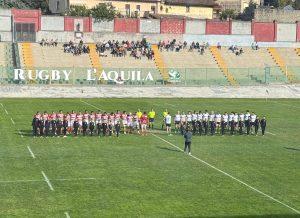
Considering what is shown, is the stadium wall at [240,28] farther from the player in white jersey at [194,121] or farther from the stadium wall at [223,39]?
the player in white jersey at [194,121]

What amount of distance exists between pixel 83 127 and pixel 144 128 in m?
4.36

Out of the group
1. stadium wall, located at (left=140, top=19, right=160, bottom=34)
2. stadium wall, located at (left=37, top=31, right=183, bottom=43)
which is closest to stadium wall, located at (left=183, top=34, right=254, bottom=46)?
stadium wall, located at (left=37, top=31, right=183, bottom=43)

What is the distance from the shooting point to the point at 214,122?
46.1 m

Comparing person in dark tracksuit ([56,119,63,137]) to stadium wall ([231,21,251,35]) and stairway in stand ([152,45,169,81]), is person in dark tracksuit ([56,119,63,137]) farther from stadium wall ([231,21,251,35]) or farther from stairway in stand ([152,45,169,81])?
stadium wall ([231,21,251,35])

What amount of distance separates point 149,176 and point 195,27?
6864cm

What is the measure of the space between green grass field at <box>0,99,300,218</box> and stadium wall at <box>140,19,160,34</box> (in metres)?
49.2

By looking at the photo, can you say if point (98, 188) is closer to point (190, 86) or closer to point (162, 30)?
point (190, 86)

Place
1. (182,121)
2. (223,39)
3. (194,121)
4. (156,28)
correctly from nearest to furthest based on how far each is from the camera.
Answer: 1. (194,121)
2. (182,121)
3. (156,28)
4. (223,39)

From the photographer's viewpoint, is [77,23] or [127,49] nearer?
[127,49]

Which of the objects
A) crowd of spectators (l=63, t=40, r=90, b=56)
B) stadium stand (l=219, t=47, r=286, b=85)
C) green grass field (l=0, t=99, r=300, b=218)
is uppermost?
crowd of spectators (l=63, t=40, r=90, b=56)

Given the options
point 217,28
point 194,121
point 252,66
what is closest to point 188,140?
point 194,121

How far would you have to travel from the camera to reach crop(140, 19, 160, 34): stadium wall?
9644 centimetres

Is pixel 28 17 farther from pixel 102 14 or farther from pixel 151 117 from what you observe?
pixel 151 117

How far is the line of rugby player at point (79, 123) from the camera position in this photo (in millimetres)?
43219
